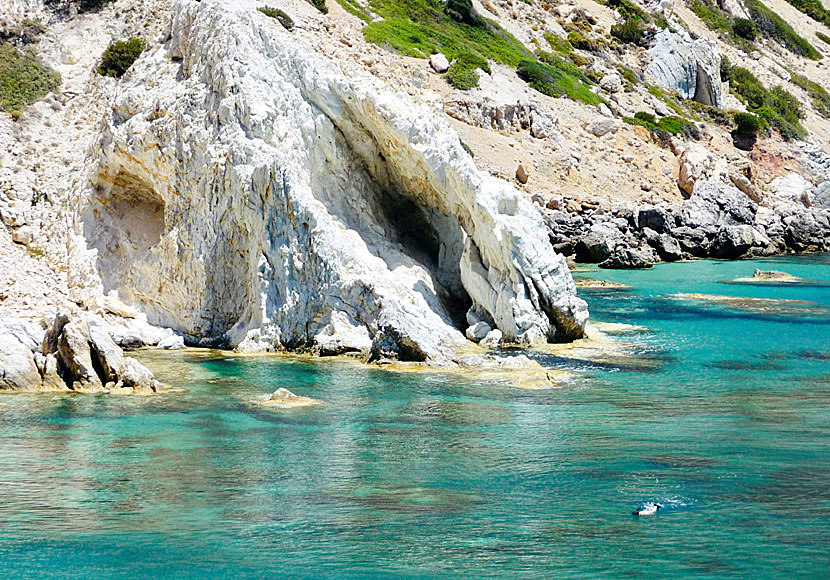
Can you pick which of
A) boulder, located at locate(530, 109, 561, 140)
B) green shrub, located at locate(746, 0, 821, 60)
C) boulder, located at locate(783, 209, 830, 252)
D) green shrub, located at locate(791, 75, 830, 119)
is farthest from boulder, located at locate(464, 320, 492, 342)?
green shrub, located at locate(746, 0, 821, 60)

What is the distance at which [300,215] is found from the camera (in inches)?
1076

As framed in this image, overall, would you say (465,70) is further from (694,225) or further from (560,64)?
(694,225)

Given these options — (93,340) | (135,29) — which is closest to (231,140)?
(93,340)

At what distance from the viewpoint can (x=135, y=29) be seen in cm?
4181

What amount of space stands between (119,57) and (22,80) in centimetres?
520

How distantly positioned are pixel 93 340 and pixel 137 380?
1.45 m

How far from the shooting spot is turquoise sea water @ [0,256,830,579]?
40.3 feet

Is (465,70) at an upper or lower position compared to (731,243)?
upper

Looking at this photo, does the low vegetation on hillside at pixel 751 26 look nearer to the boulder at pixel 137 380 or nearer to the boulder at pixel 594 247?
the boulder at pixel 594 247

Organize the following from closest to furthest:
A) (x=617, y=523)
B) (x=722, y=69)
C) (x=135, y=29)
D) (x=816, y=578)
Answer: (x=816, y=578) → (x=617, y=523) → (x=135, y=29) → (x=722, y=69)

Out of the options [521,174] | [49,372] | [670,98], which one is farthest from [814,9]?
[49,372]

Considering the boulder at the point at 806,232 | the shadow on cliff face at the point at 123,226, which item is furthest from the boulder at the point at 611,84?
the shadow on cliff face at the point at 123,226

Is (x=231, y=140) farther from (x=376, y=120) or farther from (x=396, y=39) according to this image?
(x=396, y=39)

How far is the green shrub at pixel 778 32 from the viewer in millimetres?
102375
